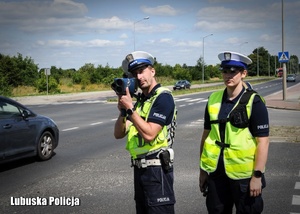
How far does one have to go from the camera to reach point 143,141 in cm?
319

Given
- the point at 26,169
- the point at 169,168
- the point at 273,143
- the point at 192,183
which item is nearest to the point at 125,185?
the point at 192,183

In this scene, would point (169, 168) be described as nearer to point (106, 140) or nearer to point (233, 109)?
point (233, 109)

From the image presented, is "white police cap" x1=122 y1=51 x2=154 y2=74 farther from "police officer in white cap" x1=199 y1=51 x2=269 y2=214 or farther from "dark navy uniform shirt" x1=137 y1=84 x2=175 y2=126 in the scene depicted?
"police officer in white cap" x1=199 y1=51 x2=269 y2=214

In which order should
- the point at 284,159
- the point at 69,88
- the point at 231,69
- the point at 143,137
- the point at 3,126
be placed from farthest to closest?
1. the point at 69,88
2. the point at 284,159
3. the point at 3,126
4. the point at 231,69
5. the point at 143,137

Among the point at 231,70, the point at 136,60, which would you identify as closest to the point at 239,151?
the point at 231,70

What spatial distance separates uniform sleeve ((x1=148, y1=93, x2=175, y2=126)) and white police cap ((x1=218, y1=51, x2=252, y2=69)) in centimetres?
57

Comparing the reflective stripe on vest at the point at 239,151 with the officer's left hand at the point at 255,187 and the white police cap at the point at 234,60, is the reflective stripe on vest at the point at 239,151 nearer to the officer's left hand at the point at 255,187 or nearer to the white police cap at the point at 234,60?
the officer's left hand at the point at 255,187

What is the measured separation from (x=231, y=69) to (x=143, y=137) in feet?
3.08

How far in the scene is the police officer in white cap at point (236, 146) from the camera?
3.17 metres

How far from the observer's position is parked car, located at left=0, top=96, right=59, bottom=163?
24.4 feet

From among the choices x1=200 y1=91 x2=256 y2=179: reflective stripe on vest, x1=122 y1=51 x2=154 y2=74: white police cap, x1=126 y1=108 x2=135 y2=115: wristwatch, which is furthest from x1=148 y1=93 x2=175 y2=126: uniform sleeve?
x1=200 y1=91 x2=256 y2=179: reflective stripe on vest

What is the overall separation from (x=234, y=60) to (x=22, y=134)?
5588mm

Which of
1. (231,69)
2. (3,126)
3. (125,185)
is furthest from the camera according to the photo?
(3,126)

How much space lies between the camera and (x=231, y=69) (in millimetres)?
3336
